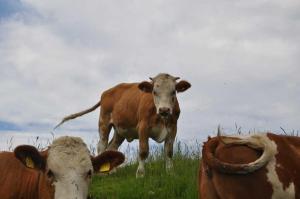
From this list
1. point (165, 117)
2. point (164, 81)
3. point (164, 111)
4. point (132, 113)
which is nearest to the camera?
point (164, 111)

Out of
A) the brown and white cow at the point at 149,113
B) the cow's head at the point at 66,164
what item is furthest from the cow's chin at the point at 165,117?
the cow's head at the point at 66,164

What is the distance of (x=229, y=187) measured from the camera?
7.07 meters

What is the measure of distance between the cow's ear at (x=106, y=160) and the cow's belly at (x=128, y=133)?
9223 millimetres

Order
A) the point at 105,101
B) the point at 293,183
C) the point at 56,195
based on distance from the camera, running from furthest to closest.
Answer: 1. the point at 105,101
2. the point at 293,183
3. the point at 56,195

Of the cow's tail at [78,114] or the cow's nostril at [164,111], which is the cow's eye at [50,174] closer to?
the cow's nostril at [164,111]

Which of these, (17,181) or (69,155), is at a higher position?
(69,155)

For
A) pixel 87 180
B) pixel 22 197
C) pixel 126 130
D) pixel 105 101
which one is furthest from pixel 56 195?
pixel 105 101

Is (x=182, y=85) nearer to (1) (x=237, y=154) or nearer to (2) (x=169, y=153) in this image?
(2) (x=169, y=153)

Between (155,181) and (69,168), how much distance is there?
297 inches

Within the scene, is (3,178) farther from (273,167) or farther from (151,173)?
(151,173)

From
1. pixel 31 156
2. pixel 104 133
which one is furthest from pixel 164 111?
pixel 31 156

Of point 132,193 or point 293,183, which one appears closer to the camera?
point 293,183

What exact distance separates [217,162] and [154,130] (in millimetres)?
8717

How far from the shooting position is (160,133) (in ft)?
51.6
